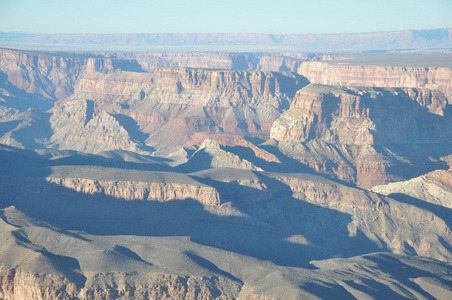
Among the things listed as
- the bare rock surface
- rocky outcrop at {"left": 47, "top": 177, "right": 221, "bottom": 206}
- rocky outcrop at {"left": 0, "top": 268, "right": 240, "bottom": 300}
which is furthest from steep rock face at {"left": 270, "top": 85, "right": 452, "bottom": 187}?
rocky outcrop at {"left": 0, "top": 268, "right": 240, "bottom": 300}

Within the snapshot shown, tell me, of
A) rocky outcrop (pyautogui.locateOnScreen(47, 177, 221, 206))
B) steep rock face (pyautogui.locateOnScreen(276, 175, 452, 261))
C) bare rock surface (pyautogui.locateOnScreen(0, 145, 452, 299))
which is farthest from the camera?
rocky outcrop (pyautogui.locateOnScreen(47, 177, 221, 206))

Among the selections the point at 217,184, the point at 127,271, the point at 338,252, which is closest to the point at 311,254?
the point at 338,252

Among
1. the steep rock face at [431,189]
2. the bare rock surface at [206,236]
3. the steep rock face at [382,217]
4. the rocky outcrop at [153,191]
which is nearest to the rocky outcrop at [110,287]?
the bare rock surface at [206,236]

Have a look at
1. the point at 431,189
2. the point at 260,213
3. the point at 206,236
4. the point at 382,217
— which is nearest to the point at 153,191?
the point at 206,236

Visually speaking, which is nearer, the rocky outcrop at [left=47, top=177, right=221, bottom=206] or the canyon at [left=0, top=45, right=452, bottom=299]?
the canyon at [left=0, top=45, right=452, bottom=299]

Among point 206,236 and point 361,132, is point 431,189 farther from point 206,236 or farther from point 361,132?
point 206,236

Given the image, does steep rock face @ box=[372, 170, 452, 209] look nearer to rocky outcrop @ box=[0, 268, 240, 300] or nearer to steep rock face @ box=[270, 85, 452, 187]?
steep rock face @ box=[270, 85, 452, 187]

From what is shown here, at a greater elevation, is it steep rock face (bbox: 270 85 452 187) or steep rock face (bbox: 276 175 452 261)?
steep rock face (bbox: 270 85 452 187)

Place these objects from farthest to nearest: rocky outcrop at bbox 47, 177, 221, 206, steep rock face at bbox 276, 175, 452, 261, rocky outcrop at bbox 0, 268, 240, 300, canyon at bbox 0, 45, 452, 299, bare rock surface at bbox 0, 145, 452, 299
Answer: rocky outcrop at bbox 47, 177, 221, 206 < steep rock face at bbox 276, 175, 452, 261 < canyon at bbox 0, 45, 452, 299 < bare rock surface at bbox 0, 145, 452, 299 < rocky outcrop at bbox 0, 268, 240, 300

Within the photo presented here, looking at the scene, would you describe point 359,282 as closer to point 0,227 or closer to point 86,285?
point 86,285
